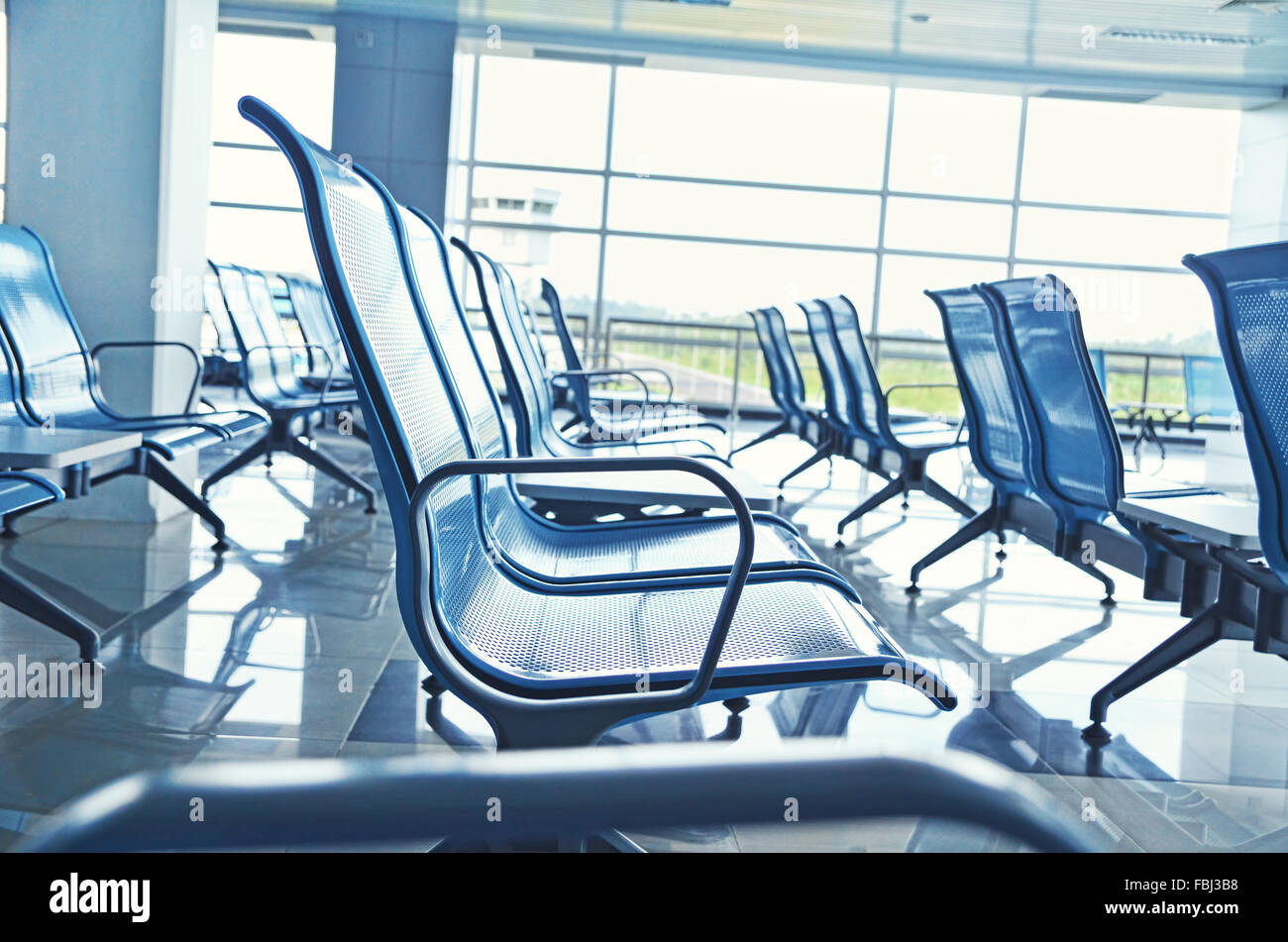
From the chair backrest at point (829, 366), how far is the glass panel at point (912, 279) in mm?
5080

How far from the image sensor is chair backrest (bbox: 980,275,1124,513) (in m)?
2.45

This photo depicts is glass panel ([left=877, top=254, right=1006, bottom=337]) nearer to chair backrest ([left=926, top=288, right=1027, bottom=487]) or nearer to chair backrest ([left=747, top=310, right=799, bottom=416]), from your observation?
chair backrest ([left=747, top=310, right=799, bottom=416])

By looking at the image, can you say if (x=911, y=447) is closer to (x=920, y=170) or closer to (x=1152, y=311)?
(x=920, y=170)

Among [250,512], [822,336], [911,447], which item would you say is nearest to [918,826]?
[911,447]

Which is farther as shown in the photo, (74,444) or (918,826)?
(74,444)

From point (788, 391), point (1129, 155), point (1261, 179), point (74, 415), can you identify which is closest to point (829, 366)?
point (788, 391)

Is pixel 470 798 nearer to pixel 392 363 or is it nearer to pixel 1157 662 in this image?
pixel 392 363

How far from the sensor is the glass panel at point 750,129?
10203 mm

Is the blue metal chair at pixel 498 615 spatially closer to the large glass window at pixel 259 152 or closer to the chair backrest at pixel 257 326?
the chair backrest at pixel 257 326

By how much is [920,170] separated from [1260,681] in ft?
27.1

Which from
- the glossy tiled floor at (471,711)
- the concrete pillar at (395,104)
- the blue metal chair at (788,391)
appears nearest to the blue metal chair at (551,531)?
the glossy tiled floor at (471,711)

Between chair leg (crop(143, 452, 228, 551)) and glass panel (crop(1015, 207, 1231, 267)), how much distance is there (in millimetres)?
8667

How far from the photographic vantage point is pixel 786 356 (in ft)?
20.0

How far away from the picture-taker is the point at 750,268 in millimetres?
10297
